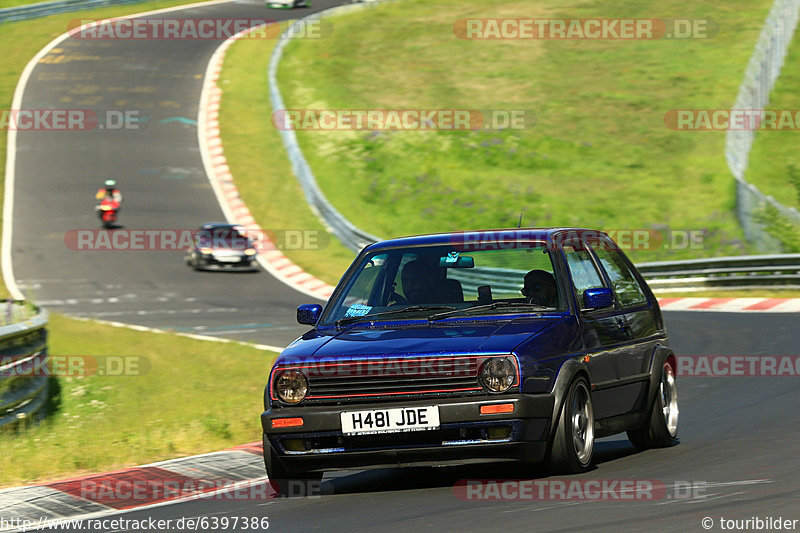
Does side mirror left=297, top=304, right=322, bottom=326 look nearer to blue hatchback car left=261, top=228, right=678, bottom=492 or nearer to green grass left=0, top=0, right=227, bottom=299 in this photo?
blue hatchback car left=261, top=228, right=678, bottom=492

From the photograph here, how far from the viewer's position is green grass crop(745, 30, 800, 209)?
3312 cm

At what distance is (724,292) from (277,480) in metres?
18.1

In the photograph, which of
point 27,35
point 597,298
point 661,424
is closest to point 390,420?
point 597,298

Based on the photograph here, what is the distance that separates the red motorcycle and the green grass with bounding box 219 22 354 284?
353 cm

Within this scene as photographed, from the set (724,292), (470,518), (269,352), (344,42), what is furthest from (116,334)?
(344,42)

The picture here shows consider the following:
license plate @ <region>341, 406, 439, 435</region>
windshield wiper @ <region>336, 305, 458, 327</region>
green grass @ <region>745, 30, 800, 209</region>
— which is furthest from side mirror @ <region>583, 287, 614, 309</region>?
green grass @ <region>745, 30, 800, 209</region>

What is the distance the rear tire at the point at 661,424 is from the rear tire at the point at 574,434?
114cm

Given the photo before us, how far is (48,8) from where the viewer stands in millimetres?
54562

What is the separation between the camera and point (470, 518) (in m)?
6.41

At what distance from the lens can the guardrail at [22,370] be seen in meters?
12.1

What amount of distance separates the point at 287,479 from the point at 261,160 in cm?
3022

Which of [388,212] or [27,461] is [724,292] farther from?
[27,461]

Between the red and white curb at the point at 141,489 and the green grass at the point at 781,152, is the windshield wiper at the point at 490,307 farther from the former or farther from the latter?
the green grass at the point at 781,152

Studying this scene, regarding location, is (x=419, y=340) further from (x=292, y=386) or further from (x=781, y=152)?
(x=781, y=152)
